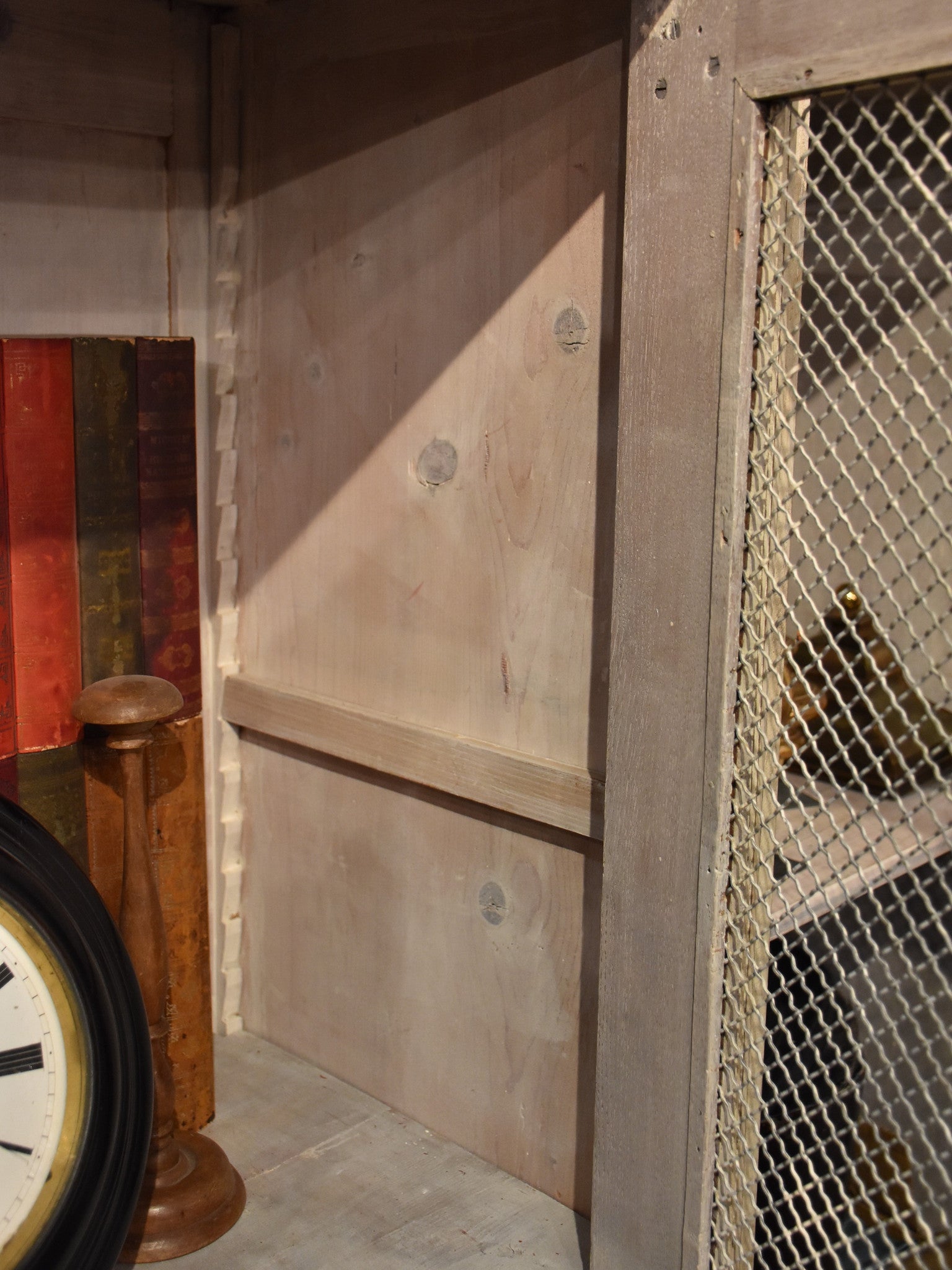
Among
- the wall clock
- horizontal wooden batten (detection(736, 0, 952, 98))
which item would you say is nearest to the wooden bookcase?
horizontal wooden batten (detection(736, 0, 952, 98))

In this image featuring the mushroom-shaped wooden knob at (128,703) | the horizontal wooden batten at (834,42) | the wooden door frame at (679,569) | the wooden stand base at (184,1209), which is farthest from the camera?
the wooden stand base at (184,1209)

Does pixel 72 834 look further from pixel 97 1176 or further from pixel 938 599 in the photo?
pixel 938 599

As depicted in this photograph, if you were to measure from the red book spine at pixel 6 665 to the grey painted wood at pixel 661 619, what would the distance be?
1.64 ft

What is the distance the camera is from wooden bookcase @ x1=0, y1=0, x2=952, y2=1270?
985 mm

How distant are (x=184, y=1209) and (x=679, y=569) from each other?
738 mm

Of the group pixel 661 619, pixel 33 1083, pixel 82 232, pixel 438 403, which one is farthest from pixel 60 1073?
pixel 82 232

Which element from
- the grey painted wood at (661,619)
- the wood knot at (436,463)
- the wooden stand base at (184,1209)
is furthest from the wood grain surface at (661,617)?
the wooden stand base at (184,1209)

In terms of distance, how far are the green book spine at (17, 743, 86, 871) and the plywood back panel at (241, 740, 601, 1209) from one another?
0.33m

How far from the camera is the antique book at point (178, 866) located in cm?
Answer: 119

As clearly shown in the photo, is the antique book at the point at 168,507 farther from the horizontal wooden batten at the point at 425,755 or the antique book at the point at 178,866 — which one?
the horizontal wooden batten at the point at 425,755

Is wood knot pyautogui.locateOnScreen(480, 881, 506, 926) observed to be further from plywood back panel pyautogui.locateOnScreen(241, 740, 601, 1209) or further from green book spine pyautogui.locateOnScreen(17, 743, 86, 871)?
green book spine pyautogui.locateOnScreen(17, 743, 86, 871)

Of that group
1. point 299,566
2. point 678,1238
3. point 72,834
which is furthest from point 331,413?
point 678,1238

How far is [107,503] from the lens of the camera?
1.15 m

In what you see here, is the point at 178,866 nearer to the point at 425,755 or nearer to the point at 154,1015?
the point at 154,1015
